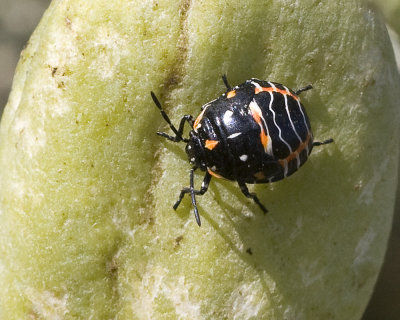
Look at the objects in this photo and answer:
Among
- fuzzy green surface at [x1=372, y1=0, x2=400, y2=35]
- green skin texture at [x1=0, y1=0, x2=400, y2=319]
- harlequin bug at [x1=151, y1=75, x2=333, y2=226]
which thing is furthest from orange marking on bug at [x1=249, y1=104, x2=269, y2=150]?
fuzzy green surface at [x1=372, y1=0, x2=400, y2=35]

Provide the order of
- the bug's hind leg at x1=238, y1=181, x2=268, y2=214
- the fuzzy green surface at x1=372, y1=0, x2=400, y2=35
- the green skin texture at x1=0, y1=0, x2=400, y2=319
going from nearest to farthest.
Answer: the fuzzy green surface at x1=372, y1=0, x2=400, y2=35 → the green skin texture at x1=0, y1=0, x2=400, y2=319 → the bug's hind leg at x1=238, y1=181, x2=268, y2=214

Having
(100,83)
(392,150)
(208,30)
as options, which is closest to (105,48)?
(100,83)

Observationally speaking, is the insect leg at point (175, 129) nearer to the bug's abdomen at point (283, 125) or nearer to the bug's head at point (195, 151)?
the bug's head at point (195, 151)

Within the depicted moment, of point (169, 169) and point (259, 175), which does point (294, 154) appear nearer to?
point (259, 175)

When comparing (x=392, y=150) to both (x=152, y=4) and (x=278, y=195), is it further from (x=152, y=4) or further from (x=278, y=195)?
(x=152, y=4)

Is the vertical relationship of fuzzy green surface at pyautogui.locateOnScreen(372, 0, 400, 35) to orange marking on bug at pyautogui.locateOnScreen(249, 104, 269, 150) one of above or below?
above

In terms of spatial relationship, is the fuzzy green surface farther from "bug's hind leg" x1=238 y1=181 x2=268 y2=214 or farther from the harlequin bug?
"bug's hind leg" x1=238 y1=181 x2=268 y2=214

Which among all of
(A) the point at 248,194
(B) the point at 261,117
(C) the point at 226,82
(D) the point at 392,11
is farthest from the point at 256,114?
(D) the point at 392,11
